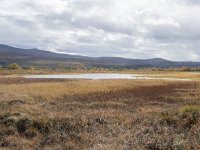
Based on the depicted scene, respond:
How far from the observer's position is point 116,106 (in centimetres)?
2897

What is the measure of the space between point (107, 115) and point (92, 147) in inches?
295

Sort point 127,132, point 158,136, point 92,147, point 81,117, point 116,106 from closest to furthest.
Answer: point 92,147
point 158,136
point 127,132
point 81,117
point 116,106

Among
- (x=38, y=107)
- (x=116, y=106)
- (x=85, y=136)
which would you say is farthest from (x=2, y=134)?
(x=116, y=106)

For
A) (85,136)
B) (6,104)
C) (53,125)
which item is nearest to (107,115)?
(53,125)

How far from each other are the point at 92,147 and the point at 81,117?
5.98 metres

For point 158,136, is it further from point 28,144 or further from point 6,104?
point 6,104

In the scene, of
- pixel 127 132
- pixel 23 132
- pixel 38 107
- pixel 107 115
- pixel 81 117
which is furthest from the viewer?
pixel 38 107

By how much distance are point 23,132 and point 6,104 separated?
10.4 m

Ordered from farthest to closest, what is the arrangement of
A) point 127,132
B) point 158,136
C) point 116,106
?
1. point 116,106
2. point 127,132
3. point 158,136

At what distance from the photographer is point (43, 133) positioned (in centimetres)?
1800

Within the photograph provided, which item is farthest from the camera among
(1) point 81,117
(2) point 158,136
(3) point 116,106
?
(3) point 116,106

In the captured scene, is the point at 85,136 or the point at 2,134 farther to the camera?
the point at 2,134

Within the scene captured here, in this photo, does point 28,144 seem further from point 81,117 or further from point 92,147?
point 81,117

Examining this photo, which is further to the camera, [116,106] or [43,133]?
[116,106]
